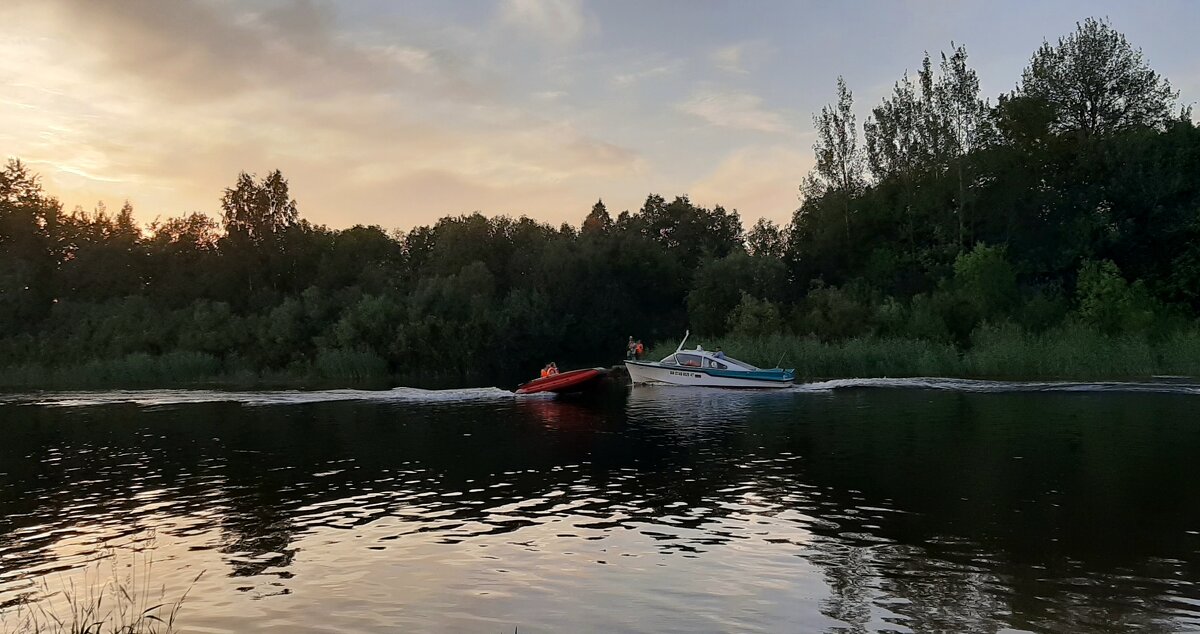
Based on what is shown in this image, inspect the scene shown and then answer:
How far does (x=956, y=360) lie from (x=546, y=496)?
37.0 m

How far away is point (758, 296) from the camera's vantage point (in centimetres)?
6656

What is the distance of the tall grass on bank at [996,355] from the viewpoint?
44.4 meters

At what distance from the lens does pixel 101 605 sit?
466 inches

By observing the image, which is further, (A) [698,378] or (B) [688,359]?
(B) [688,359]

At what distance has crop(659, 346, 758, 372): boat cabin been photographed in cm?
4562

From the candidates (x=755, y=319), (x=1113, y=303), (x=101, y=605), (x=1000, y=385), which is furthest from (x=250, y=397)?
(x=1113, y=303)

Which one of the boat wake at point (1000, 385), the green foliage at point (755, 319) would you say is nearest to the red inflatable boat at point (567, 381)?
the boat wake at point (1000, 385)

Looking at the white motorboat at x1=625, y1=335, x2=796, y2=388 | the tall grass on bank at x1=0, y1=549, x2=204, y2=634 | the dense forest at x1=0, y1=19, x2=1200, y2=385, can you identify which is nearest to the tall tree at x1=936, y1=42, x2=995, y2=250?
the dense forest at x1=0, y1=19, x2=1200, y2=385

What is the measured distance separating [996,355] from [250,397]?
40.7 metres

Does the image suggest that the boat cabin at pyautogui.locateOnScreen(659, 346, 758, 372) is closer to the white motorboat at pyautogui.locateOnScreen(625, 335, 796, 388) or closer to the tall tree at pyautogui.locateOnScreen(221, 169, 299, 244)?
the white motorboat at pyautogui.locateOnScreen(625, 335, 796, 388)

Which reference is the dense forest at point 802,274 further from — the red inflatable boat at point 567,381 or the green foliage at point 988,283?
the red inflatable boat at point 567,381

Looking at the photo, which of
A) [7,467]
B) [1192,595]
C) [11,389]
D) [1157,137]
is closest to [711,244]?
[1157,137]

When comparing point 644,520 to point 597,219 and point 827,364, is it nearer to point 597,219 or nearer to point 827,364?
point 827,364

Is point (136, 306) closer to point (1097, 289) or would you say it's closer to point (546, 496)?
point (546, 496)
